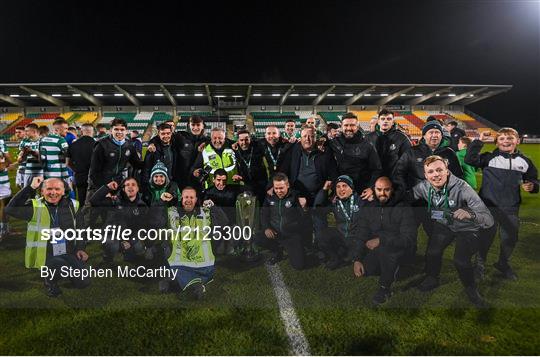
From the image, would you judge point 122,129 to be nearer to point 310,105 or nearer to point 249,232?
point 249,232

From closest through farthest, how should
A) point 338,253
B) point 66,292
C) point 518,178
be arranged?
point 66,292
point 518,178
point 338,253

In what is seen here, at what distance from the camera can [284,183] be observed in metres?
4.65

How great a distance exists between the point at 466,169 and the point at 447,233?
10.4ft

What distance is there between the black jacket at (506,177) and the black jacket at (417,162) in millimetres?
512

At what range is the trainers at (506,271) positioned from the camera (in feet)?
13.4

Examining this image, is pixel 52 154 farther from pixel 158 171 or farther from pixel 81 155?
pixel 158 171

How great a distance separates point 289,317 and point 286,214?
1701 mm

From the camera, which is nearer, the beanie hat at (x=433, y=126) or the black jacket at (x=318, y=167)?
the beanie hat at (x=433, y=126)

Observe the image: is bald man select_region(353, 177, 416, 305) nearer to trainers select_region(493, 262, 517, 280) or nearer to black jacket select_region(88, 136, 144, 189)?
trainers select_region(493, 262, 517, 280)

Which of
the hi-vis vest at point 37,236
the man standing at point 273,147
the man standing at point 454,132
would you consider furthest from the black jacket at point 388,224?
the man standing at point 454,132

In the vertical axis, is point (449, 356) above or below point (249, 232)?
below

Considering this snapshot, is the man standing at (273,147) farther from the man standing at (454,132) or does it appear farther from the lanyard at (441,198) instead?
the man standing at (454,132)

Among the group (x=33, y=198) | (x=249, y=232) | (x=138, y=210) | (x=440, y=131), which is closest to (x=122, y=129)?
(x=138, y=210)

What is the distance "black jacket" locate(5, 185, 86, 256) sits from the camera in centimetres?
352
